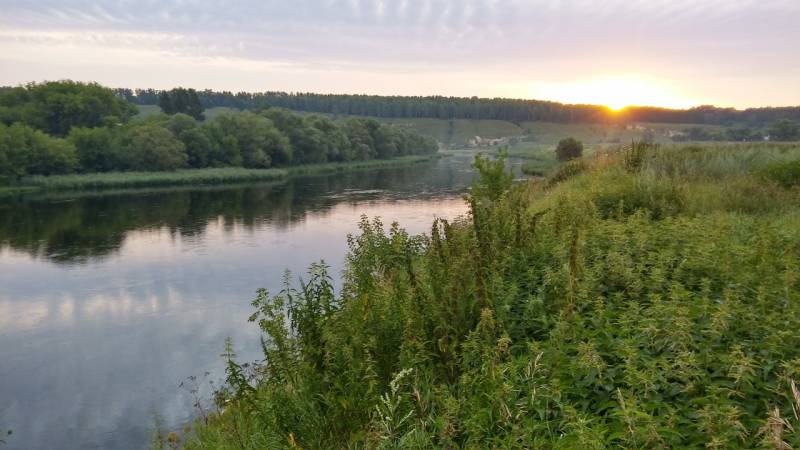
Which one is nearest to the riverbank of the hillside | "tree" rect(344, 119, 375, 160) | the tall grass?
the tall grass

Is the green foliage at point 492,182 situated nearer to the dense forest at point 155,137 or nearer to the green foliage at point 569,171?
the green foliage at point 569,171

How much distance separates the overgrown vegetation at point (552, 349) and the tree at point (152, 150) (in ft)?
200

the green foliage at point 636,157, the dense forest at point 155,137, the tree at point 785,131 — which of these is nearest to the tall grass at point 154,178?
the dense forest at point 155,137

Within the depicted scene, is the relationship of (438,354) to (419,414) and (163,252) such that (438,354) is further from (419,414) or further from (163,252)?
(163,252)

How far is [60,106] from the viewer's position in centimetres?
8119

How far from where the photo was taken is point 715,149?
1811 cm

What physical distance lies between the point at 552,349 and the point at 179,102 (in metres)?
106

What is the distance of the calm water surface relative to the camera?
11750 mm

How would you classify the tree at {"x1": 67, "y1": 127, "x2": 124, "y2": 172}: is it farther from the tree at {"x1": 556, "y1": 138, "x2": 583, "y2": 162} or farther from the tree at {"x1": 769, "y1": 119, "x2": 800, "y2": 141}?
the tree at {"x1": 769, "y1": 119, "x2": 800, "y2": 141}

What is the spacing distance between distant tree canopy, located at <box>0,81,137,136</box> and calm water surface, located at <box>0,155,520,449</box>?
42.6 meters

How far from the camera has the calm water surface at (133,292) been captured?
1175 centimetres

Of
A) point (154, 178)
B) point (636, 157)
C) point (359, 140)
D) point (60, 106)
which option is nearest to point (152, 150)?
point (154, 178)

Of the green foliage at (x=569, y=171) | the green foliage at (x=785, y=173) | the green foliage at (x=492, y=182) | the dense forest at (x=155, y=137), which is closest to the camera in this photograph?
the green foliage at (x=492, y=182)

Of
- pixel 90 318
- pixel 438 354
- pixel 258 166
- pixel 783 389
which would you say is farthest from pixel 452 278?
pixel 258 166
